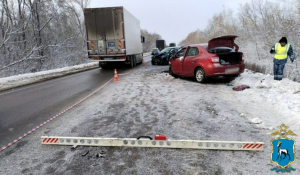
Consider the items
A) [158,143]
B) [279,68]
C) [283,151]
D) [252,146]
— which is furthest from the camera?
[279,68]

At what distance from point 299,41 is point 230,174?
13.7m

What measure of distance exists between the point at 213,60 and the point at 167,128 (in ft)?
15.3

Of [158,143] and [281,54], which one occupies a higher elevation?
[281,54]

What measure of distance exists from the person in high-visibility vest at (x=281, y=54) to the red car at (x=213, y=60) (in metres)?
1.15

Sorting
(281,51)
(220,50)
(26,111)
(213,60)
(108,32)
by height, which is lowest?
(26,111)

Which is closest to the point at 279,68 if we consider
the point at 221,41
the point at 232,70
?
the point at 232,70

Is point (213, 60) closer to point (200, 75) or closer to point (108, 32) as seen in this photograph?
point (200, 75)

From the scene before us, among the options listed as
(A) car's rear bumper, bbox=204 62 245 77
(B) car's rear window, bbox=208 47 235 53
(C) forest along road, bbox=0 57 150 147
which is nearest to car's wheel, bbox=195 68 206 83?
Answer: (A) car's rear bumper, bbox=204 62 245 77

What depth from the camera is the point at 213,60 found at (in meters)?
8.00

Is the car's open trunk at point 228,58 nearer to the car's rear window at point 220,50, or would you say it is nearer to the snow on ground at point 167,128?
the car's rear window at point 220,50

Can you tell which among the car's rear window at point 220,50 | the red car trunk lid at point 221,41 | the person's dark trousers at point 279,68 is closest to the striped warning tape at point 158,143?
the person's dark trousers at point 279,68

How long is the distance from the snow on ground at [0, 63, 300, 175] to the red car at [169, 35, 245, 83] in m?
0.96

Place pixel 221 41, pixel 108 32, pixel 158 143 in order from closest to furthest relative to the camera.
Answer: pixel 158 143
pixel 221 41
pixel 108 32

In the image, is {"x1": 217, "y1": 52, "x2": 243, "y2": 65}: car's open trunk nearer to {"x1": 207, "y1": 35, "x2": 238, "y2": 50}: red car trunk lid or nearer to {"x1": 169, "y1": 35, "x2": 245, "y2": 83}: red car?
{"x1": 169, "y1": 35, "x2": 245, "y2": 83}: red car
